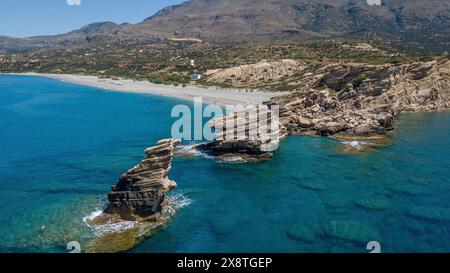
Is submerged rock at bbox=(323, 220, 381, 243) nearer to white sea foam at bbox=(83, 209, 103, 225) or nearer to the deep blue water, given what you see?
the deep blue water

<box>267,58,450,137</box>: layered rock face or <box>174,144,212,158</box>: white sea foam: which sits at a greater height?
<box>267,58,450,137</box>: layered rock face

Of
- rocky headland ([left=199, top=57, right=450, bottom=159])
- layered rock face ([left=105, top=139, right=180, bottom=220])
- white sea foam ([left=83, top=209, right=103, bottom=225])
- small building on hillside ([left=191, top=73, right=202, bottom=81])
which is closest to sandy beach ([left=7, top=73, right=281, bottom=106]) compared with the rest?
small building on hillside ([left=191, top=73, right=202, bottom=81])

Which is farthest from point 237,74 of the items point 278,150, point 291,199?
point 291,199

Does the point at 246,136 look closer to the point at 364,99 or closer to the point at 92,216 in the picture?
the point at 92,216

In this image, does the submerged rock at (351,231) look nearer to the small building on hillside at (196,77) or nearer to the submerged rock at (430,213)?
the submerged rock at (430,213)

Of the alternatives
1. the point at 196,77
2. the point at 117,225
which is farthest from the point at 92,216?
the point at 196,77
